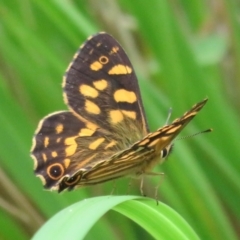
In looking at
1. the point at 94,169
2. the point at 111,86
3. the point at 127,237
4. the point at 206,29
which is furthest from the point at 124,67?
the point at 206,29

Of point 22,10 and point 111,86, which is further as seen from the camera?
point 22,10

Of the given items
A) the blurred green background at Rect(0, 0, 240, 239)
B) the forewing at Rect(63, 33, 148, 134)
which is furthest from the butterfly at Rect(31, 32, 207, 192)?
the blurred green background at Rect(0, 0, 240, 239)

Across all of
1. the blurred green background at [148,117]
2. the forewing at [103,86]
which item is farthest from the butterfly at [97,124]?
the blurred green background at [148,117]

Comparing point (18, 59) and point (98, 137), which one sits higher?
point (18, 59)

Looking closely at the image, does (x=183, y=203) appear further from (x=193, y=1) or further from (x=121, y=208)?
(x=193, y=1)

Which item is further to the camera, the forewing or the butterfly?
the forewing

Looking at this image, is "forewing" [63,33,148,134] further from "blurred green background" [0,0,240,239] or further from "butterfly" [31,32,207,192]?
"blurred green background" [0,0,240,239]

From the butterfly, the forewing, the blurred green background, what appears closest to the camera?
the butterfly
